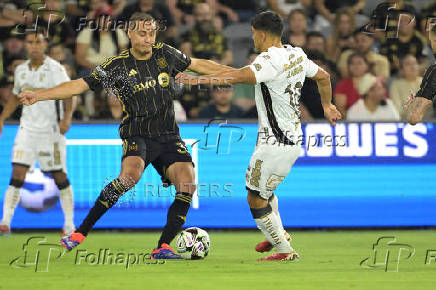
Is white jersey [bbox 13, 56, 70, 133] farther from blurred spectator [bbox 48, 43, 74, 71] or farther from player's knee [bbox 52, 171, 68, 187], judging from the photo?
blurred spectator [bbox 48, 43, 74, 71]

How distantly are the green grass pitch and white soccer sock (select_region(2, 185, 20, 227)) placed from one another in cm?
71

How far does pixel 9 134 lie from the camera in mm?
11703

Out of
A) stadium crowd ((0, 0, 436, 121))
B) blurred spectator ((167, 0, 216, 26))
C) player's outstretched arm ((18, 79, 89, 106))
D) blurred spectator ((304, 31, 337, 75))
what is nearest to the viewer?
player's outstretched arm ((18, 79, 89, 106))

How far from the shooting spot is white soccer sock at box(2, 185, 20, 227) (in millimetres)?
11133

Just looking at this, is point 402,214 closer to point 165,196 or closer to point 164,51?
point 165,196

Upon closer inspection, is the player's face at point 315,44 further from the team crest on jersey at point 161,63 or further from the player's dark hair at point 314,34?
the team crest on jersey at point 161,63

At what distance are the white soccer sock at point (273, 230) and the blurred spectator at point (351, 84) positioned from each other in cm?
480

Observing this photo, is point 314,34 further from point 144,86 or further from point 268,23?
point 268,23

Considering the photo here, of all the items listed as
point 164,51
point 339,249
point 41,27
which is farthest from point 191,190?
point 41,27

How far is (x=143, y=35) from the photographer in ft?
27.4

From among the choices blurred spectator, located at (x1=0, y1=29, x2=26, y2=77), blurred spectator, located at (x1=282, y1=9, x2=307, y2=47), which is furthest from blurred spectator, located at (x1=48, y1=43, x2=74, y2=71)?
blurred spectator, located at (x1=282, y1=9, x2=307, y2=47)

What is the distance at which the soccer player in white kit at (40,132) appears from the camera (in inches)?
438

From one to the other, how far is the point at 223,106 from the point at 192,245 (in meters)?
4.24

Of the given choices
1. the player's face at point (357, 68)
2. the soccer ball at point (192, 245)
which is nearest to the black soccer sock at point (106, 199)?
the soccer ball at point (192, 245)
